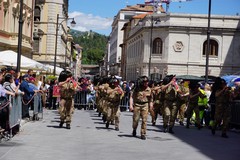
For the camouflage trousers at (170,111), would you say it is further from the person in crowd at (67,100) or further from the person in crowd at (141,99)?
the person in crowd at (67,100)

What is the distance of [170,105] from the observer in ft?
57.9

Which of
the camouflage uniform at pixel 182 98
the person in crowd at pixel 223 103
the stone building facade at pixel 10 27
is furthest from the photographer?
the stone building facade at pixel 10 27

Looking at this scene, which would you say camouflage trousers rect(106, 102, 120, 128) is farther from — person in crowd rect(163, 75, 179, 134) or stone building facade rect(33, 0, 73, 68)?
stone building facade rect(33, 0, 73, 68)

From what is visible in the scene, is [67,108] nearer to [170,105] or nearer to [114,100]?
[114,100]

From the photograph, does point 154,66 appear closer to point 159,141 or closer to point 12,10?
point 12,10

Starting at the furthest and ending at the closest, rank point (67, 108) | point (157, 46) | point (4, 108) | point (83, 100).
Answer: point (157, 46) < point (83, 100) < point (67, 108) < point (4, 108)

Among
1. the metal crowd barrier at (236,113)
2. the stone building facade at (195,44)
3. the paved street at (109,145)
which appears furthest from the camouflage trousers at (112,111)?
the stone building facade at (195,44)

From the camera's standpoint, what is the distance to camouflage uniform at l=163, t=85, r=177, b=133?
17.6 meters

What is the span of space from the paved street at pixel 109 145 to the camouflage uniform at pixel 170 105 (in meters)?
0.49

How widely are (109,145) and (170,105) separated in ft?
16.3

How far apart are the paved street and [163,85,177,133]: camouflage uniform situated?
0.49 metres

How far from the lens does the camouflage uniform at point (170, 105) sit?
57.7ft

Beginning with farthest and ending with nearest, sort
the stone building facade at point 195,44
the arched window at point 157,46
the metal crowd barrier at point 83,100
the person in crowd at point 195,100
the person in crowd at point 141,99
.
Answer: the arched window at point 157,46, the stone building facade at point 195,44, the metal crowd barrier at point 83,100, the person in crowd at point 195,100, the person in crowd at point 141,99

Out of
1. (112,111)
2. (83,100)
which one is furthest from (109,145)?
(83,100)
